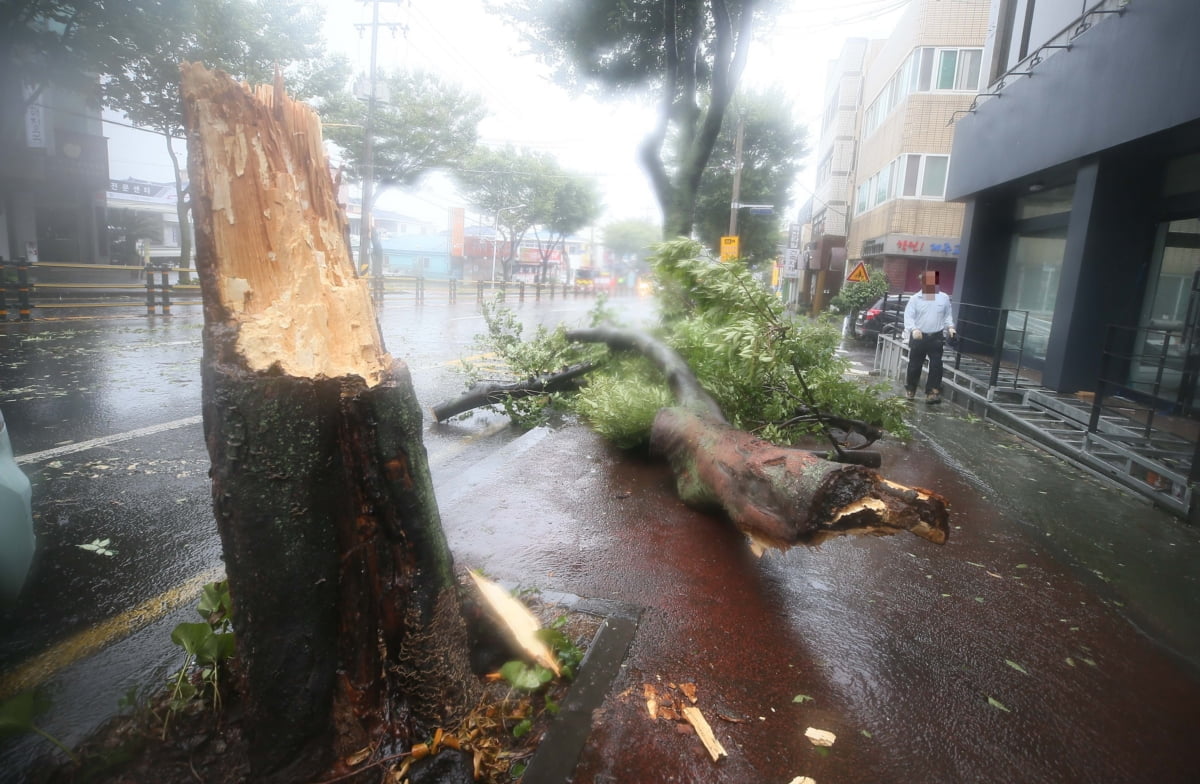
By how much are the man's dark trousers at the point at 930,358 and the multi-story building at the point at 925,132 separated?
1579cm

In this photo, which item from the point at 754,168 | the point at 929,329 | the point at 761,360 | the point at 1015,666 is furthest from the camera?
the point at 754,168

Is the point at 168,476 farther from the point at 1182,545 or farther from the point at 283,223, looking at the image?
the point at 1182,545

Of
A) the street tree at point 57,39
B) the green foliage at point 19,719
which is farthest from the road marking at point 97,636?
the street tree at point 57,39

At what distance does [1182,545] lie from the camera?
4305mm

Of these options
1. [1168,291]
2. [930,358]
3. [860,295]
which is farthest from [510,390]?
[860,295]

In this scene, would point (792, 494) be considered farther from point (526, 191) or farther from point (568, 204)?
point (568, 204)

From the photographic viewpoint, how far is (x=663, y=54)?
12.0 meters

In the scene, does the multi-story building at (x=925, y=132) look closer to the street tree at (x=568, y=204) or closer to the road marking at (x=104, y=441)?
the road marking at (x=104, y=441)

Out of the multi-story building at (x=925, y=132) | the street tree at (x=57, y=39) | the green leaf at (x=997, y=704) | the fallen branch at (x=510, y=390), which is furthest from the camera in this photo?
the multi-story building at (x=925, y=132)

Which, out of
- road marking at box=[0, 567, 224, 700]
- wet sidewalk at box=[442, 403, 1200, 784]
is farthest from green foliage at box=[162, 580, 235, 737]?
wet sidewalk at box=[442, 403, 1200, 784]

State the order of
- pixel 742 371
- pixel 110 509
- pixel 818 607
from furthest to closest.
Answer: pixel 742 371 < pixel 110 509 < pixel 818 607

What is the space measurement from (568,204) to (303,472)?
1811 inches

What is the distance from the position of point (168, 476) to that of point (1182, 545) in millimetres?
6821

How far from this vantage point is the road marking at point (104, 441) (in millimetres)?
4823
